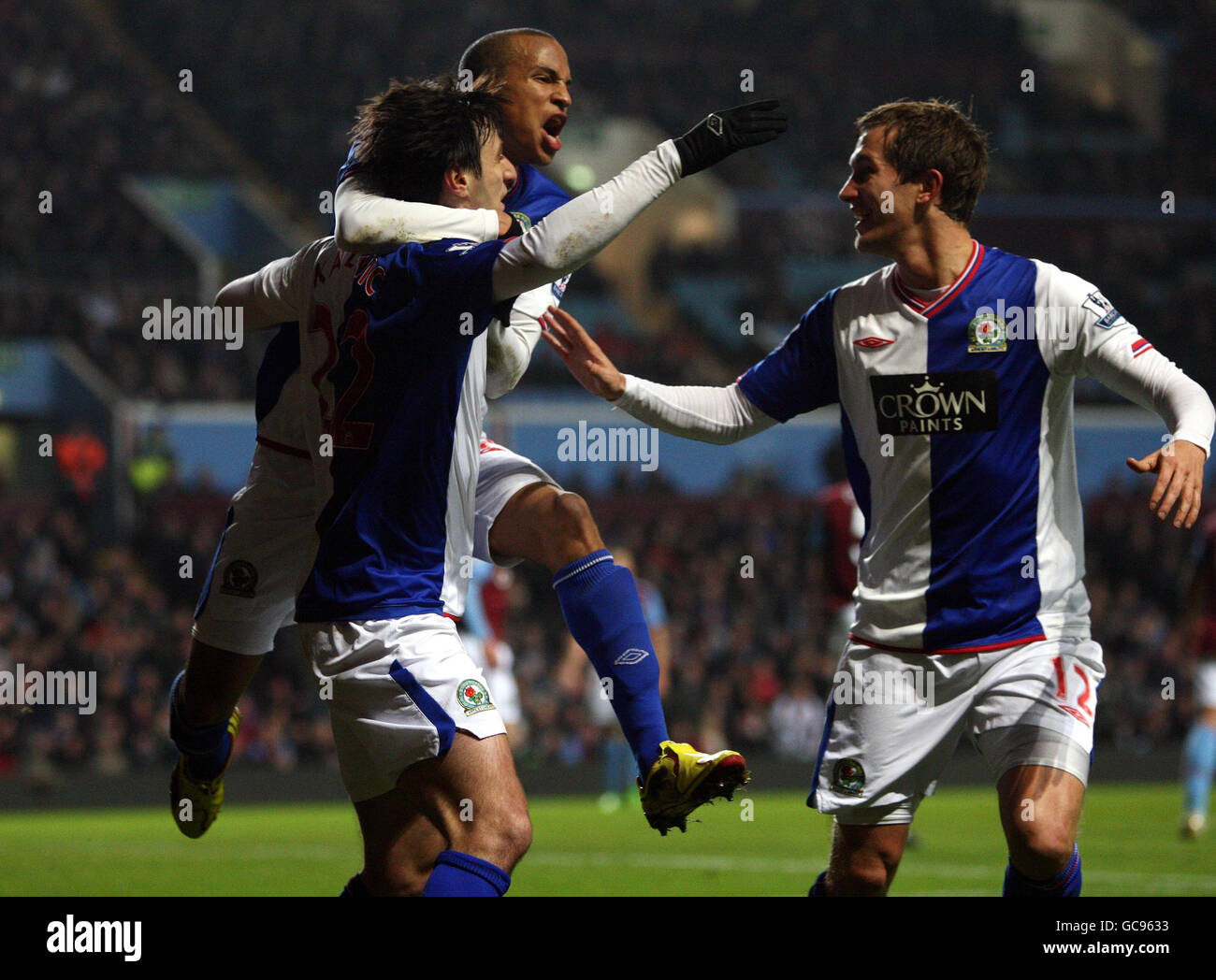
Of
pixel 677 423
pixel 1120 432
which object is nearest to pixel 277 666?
pixel 1120 432

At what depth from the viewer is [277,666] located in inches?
667

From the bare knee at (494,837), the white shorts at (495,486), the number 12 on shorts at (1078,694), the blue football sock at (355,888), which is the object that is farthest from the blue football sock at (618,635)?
the number 12 on shorts at (1078,694)

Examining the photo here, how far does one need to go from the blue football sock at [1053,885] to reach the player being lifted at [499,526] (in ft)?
2.68

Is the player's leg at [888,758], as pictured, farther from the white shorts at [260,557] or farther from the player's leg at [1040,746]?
the white shorts at [260,557]

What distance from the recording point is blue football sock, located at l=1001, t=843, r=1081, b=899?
13.9ft

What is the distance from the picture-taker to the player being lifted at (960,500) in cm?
428

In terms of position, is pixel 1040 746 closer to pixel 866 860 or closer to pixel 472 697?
pixel 866 860

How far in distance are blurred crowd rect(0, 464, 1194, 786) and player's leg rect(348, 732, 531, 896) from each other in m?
9.99

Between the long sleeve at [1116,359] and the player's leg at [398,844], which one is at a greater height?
the long sleeve at [1116,359]

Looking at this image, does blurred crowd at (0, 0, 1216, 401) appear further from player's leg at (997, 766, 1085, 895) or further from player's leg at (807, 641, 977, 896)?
player's leg at (997, 766, 1085, 895)

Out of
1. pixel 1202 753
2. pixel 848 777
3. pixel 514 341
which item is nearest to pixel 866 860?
pixel 848 777

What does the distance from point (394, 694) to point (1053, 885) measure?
5.79 ft

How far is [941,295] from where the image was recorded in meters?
4.60
